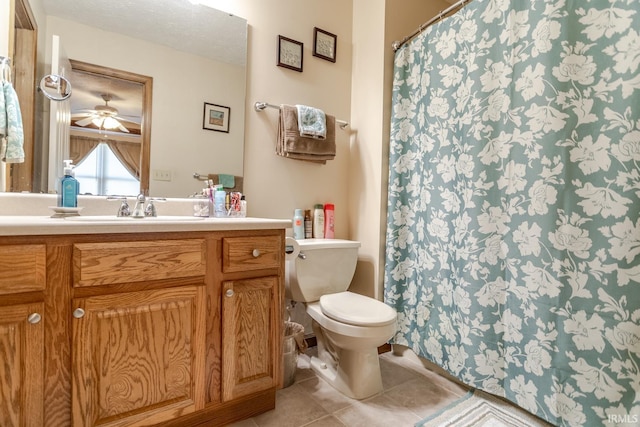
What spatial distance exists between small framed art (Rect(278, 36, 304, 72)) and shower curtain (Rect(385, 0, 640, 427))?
28.8 inches

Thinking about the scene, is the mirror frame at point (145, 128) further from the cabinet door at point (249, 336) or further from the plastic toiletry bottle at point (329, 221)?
the plastic toiletry bottle at point (329, 221)

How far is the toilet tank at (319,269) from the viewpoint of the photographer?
1674 mm

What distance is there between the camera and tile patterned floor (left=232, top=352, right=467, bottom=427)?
1.33 metres

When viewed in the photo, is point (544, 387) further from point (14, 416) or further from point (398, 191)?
point (14, 416)

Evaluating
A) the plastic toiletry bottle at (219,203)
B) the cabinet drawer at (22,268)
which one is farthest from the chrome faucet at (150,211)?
the cabinet drawer at (22,268)

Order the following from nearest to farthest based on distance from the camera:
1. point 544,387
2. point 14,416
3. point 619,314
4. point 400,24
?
1. point 14,416
2. point 619,314
3. point 544,387
4. point 400,24

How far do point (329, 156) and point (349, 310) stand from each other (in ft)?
3.09

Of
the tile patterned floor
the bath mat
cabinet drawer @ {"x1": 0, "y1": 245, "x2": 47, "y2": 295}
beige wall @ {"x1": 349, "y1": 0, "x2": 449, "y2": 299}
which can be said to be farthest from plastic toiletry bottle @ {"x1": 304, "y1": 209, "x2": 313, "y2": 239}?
cabinet drawer @ {"x1": 0, "y1": 245, "x2": 47, "y2": 295}

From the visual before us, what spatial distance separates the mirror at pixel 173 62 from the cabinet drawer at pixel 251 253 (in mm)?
608

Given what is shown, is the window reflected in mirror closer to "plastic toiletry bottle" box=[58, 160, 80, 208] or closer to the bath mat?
"plastic toiletry bottle" box=[58, 160, 80, 208]

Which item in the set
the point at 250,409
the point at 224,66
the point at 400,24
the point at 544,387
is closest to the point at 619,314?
the point at 544,387

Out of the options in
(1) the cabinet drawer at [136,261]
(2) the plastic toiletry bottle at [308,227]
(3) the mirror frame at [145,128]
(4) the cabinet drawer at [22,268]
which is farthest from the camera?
(2) the plastic toiletry bottle at [308,227]

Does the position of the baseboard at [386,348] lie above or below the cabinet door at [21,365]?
below

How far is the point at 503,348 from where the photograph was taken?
137 cm
